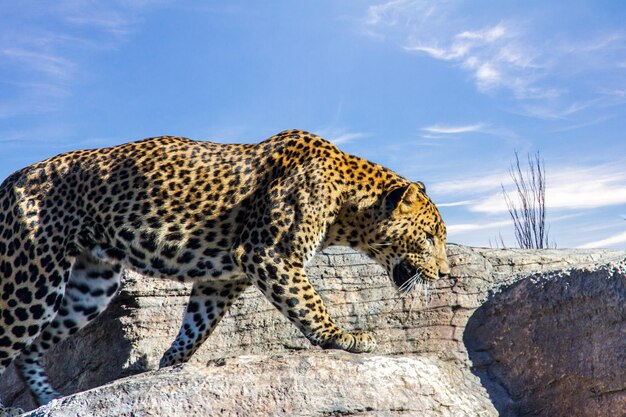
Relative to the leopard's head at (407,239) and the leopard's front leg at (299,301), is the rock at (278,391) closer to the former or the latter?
the leopard's front leg at (299,301)

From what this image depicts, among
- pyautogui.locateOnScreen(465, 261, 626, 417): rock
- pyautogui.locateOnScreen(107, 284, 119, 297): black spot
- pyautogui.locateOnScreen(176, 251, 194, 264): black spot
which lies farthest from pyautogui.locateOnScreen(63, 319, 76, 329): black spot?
pyautogui.locateOnScreen(465, 261, 626, 417): rock

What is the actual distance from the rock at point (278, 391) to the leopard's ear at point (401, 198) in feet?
6.00

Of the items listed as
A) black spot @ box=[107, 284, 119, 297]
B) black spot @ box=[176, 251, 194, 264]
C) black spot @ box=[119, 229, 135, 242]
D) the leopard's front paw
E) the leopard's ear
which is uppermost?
the leopard's ear

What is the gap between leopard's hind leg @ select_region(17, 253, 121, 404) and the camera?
8.32 metres

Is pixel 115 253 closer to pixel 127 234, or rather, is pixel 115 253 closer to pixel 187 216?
pixel 127 234

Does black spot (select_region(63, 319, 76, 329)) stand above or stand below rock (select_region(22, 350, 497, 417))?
above

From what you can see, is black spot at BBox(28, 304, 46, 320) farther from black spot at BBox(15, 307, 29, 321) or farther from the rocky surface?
the rocky surface

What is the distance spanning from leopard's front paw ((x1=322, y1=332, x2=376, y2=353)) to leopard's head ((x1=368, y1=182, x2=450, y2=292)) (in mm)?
1041

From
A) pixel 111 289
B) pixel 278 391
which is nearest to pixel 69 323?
pixel 111 289

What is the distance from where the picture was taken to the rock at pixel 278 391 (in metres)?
5.87

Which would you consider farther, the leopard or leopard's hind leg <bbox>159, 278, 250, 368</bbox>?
leopard's hind leg <bbox>159, 278, 250, 368</bbox>

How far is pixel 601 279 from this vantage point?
321 inches

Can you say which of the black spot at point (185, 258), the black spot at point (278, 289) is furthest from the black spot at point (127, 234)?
the black spot at point (278, 289)

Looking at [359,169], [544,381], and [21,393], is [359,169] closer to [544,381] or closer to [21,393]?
[544,381]
